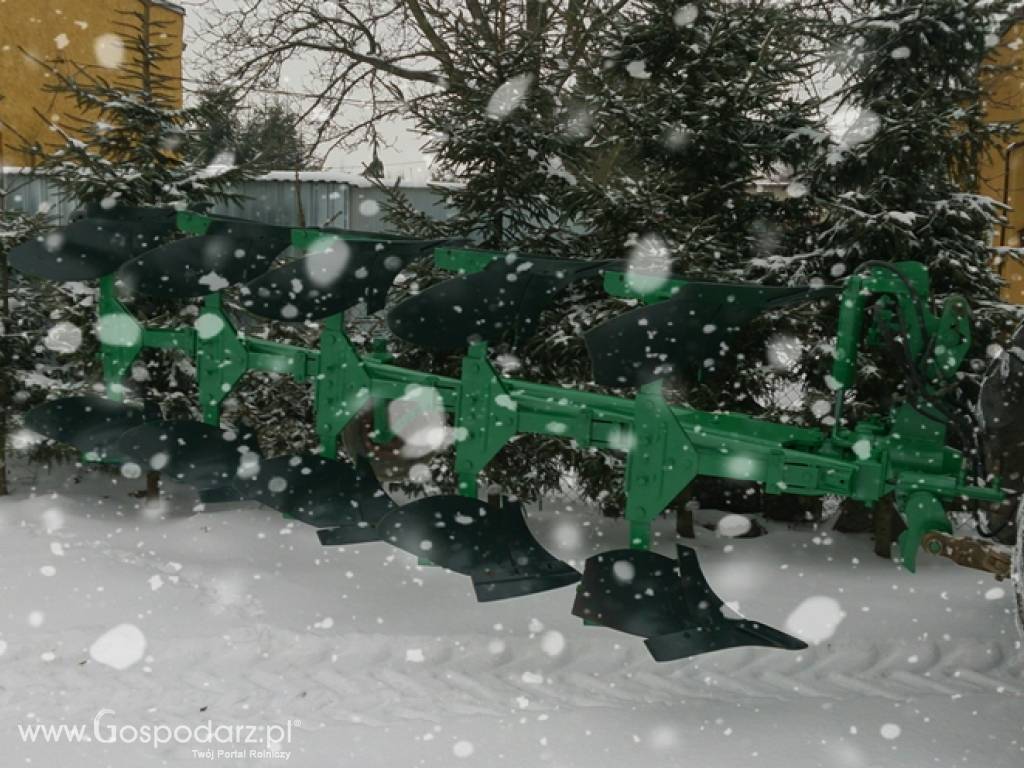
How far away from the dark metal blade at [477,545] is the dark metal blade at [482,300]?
2.17ft

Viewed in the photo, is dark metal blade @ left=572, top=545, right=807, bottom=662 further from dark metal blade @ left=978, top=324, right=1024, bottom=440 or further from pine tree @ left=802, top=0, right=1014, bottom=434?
pine tree @ left=802, top=0, right=1014, bottom=434

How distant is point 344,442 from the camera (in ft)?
20.0

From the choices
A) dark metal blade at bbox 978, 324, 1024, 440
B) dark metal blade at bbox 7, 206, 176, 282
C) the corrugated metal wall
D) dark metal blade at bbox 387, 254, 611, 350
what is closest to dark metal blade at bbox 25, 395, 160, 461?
dark metal blade at bbox 7, 206, 176, 282

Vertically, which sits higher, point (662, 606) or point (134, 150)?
point (134, 150)

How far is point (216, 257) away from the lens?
4168 mm

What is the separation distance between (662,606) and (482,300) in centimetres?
134

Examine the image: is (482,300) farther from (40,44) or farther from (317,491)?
(40,44)

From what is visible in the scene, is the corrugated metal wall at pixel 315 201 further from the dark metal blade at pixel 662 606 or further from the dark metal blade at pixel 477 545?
the dark metal blade at pixel 662 606

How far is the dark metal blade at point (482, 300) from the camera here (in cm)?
354

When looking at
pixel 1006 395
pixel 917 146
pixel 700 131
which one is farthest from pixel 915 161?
pixel 1006 395

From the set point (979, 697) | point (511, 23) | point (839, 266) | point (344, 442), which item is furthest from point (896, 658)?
point (511, 23)

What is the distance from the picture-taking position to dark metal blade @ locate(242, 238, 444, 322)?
12.6 feet

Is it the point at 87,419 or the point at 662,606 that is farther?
the point at 87,419

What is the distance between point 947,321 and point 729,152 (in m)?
2.86
